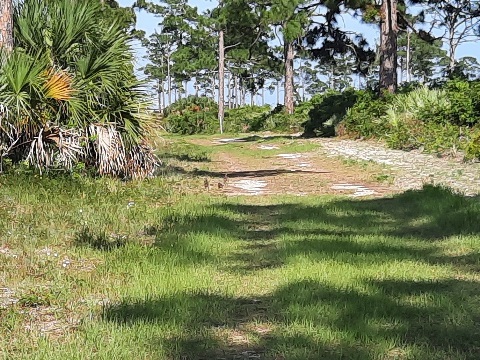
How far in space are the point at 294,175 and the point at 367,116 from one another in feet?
32.0

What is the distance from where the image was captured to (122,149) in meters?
10.2

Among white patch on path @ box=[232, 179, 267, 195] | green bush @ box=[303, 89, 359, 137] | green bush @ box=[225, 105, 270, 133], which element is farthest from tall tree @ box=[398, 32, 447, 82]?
white patch on path @ box=[232, 179, 267, 195]

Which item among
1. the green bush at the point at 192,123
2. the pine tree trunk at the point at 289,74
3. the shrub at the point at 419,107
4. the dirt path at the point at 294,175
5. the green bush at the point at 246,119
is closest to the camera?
the dirt path at the point at 294,175

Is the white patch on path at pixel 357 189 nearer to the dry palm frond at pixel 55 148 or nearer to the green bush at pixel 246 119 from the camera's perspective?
the dry palm frond at pixel 55 148

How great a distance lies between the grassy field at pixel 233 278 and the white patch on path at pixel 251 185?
1.95 meters

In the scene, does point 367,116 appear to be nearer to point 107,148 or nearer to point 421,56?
point 107,148

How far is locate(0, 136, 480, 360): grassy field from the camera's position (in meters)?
3.38

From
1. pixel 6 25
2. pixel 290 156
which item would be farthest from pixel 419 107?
pixel 6 25

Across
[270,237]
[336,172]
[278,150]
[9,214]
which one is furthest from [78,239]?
[278,150]

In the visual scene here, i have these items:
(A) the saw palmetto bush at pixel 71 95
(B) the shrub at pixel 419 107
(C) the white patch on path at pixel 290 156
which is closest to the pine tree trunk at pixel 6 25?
(A) the saw palmetto bush at pixel 71 95

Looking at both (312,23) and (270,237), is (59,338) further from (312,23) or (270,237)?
(312,23)

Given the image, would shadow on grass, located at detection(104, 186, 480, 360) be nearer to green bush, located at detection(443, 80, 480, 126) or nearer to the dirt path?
the dirt path

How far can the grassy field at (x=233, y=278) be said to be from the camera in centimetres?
338

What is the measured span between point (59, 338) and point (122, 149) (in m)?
6.94
